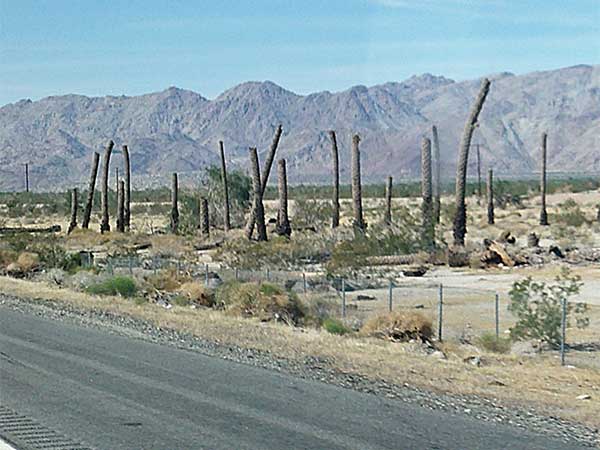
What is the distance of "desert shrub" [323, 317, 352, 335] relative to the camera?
24062 mm

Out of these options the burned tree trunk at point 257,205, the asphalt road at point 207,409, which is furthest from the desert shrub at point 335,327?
the burned tree trunk at point 257,205

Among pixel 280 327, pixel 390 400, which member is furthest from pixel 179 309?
pixel 390 400

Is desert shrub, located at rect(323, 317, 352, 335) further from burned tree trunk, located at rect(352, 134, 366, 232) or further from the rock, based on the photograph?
burned tree trunk, located at rect(352, 134, 366, 232)

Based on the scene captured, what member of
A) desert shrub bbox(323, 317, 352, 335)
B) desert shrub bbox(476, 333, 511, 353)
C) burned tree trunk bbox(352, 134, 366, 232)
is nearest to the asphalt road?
desert shrub bbox(323, 317, 352, 335)

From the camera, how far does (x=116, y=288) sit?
3244 centimetres

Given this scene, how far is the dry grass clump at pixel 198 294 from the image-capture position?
1195 inches

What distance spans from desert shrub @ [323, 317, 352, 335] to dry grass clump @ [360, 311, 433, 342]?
0.45 meters

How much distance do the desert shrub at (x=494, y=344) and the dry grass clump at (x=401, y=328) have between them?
4.07 ft

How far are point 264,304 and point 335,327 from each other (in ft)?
11.0

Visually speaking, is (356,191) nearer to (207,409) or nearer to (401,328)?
(401,328)

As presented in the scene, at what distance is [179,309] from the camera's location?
93.5ft

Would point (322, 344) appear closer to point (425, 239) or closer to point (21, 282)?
point (21, 282)

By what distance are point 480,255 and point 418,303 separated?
47.1ft

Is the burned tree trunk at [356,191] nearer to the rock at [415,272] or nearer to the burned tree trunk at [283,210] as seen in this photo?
the burned tree trunk at [283,210]
